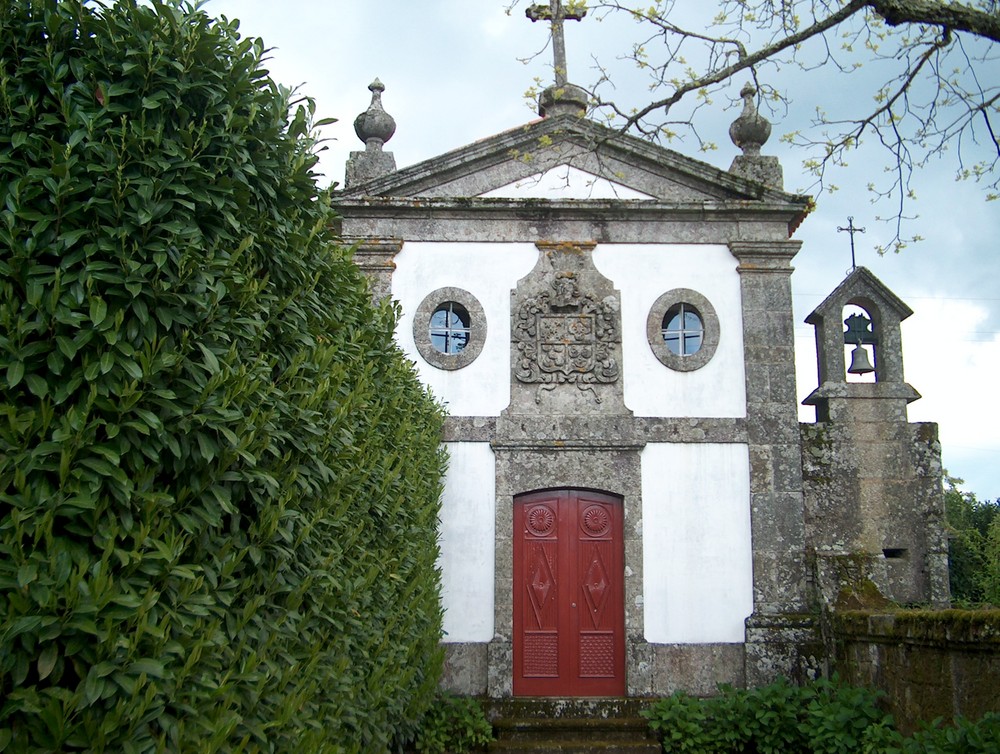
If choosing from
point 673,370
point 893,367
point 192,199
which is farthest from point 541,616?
point 192,199

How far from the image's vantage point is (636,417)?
30.6ft

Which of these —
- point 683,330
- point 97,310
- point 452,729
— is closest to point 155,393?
point 97,310

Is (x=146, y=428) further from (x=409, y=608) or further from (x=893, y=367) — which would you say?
(x=893, y=367)

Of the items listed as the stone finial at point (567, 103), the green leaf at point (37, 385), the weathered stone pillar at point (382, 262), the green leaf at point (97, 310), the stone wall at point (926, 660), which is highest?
the stone finial at point (567, 103)

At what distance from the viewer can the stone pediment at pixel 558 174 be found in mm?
9695

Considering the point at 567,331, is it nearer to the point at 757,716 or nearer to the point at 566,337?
the point at 566,337

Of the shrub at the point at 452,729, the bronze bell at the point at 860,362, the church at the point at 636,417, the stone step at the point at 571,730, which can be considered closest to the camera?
the shrub at the point at 452,729

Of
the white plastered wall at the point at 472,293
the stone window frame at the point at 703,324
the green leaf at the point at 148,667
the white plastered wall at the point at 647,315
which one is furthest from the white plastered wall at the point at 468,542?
the green leaf at the point at 148,667

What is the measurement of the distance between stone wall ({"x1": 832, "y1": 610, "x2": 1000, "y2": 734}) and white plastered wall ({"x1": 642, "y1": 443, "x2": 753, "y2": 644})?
107 centimetres

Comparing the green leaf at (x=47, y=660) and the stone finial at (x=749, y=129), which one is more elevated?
the stone finial at (x=749, y=129)

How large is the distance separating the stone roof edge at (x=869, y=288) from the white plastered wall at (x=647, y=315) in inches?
38.4

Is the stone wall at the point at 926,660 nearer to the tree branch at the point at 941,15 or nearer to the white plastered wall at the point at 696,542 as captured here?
the white plastered wall at the point at 696,542

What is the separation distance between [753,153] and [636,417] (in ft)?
10.4

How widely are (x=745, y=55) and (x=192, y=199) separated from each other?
3727mm
